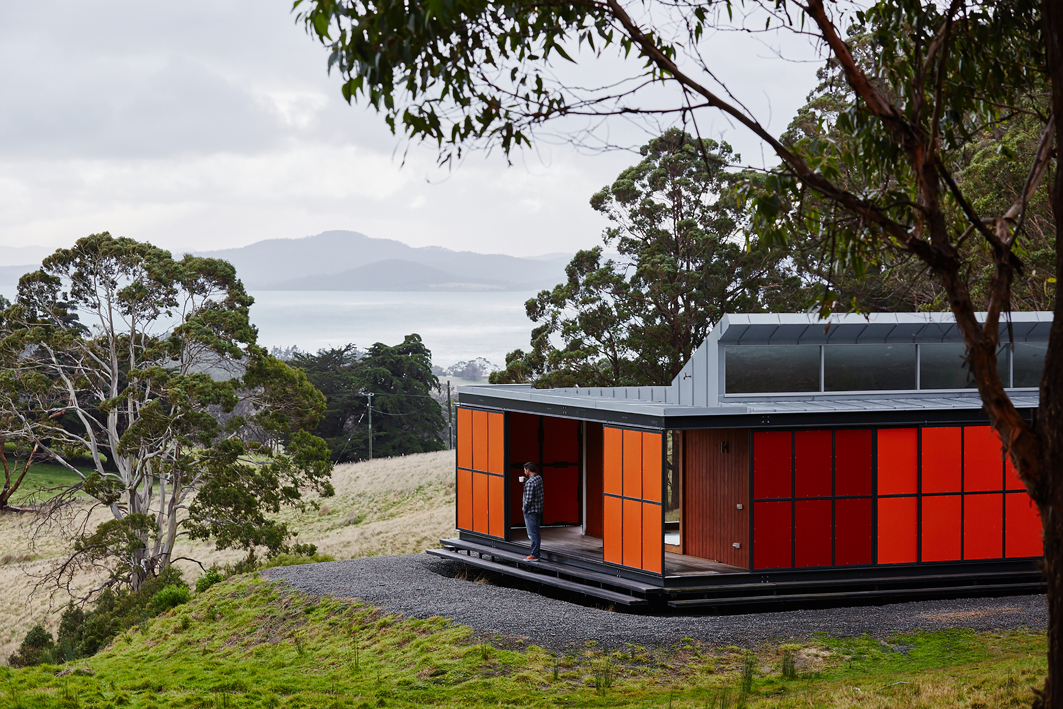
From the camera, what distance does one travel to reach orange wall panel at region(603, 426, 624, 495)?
1348 cm

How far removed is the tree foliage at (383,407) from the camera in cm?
4812

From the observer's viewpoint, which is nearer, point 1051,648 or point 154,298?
point 1051,648

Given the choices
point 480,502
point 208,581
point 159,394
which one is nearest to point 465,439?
point 480,502

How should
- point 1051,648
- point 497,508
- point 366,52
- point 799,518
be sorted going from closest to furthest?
point 1051,648
point 366,52
point 799,518
point 497,508

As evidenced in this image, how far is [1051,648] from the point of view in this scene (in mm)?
4918

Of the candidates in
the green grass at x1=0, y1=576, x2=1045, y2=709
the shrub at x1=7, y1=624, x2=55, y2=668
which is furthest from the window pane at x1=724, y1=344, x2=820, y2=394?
the shrub at x1=7, y1=624, x2=55, y2=668

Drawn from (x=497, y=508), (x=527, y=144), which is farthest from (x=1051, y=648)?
(x=497, y=508)

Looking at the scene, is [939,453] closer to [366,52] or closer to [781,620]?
[781,620]

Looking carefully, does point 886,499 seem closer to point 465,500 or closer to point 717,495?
point 717,495

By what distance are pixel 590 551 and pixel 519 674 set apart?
5.18 meters

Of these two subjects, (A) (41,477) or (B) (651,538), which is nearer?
(B) (651,538)

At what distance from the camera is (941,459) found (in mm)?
13586

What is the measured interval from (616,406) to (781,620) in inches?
139

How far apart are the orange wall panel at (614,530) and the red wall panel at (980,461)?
4883mm
